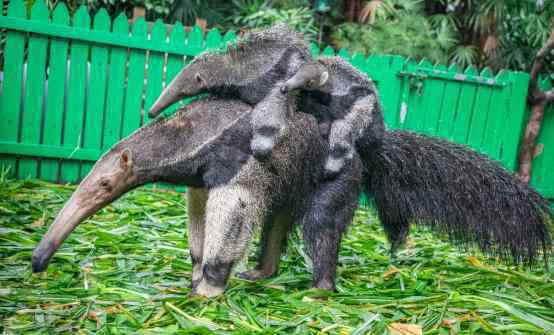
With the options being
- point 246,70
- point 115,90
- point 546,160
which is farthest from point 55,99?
point 546,160

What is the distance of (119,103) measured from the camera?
7090mm

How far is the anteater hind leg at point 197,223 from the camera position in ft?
12.7

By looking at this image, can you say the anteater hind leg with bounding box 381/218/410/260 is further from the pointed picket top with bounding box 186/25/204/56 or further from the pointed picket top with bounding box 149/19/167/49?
the pointed picket top with bounding box 149/19/167/49

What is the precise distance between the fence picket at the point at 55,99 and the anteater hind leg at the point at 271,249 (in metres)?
3.55

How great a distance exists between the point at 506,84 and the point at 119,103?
5337 millimetres

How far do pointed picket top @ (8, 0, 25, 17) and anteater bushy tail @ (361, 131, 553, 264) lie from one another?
4.53 m

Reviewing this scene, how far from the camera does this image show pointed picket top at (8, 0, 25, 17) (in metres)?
6.44

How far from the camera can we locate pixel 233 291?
12.5ft

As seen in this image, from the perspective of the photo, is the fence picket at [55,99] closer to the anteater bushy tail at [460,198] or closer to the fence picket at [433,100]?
Answer: the anteater bushy tail at [460,198]

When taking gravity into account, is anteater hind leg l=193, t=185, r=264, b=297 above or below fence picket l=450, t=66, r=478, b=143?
below

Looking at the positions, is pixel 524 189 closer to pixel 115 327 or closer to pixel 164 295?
pixel 164 295

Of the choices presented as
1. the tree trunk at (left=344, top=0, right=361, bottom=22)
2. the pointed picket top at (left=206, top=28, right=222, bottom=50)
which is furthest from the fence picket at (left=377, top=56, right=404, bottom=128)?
the tree trunk at (left=344, top=0, right=361, bottom=22)

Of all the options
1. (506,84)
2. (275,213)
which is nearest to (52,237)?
(275,213)

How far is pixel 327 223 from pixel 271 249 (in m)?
0.68
